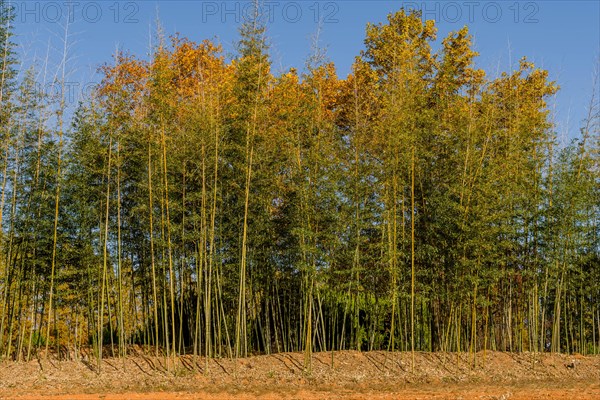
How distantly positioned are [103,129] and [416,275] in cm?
554

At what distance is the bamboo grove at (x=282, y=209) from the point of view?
1103 cm

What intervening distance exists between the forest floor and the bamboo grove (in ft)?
1.24

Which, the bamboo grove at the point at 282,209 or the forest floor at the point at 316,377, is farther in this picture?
the bamboo grove at the point at 282,209

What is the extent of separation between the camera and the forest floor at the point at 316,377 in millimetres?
9188

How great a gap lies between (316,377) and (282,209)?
9.13 feet

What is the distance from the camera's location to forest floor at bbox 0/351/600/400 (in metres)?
9.19

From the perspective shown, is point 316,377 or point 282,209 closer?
point 316,377

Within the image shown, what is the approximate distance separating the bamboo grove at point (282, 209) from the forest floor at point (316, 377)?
0.38 meters

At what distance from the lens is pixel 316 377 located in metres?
10.4

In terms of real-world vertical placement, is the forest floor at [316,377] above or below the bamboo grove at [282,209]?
below

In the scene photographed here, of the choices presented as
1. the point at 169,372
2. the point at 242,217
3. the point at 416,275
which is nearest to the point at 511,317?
the point at 416,275

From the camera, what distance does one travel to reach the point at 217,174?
11.2m

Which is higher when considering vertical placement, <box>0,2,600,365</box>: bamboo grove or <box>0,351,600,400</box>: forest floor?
<box>0,2,600,365</box>: bamboo grove

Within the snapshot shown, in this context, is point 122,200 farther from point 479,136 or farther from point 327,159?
point 479,136
